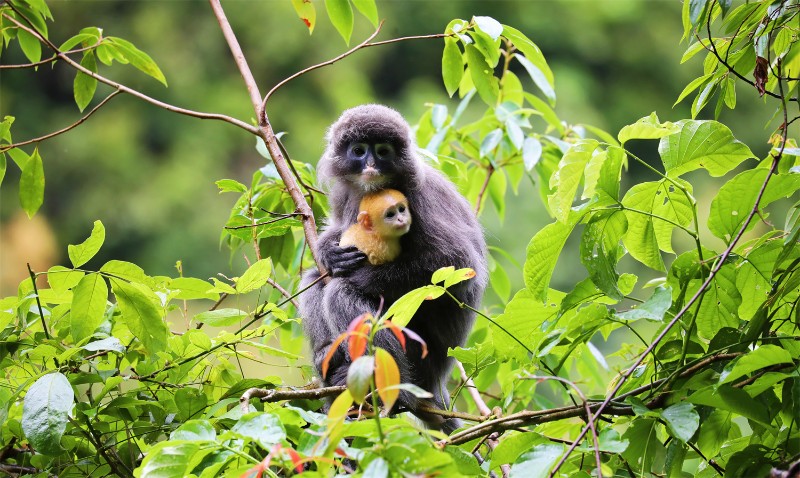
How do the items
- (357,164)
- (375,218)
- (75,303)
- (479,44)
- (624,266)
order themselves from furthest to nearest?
(624,266)
(357,164)
(375,218)
(479,44)
(75,303)

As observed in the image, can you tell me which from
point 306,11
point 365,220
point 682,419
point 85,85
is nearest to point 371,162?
point 365,220

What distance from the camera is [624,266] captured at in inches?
305

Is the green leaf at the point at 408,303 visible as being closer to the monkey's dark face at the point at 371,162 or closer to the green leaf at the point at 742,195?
the green leaf at the point at 742,195

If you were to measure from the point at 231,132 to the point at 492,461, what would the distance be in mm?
9104

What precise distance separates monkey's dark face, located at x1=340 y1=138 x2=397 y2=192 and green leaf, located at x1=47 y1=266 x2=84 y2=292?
94cm

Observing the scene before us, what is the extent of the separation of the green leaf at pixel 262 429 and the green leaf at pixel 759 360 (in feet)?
1.96

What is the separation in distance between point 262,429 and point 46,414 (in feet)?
1.43

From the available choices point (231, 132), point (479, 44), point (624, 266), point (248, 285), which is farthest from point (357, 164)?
point (231, 132)

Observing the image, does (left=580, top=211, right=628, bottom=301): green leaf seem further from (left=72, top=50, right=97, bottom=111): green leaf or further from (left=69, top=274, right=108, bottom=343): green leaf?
(left=72, top=50, right=97, bottom=111): green leaf

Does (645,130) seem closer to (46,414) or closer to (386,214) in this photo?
(386,214)

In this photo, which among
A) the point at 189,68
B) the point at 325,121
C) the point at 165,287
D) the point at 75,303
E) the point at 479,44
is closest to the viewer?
the point at 75,303

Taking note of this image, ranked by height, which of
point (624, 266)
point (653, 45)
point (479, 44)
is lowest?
point (624, 266)

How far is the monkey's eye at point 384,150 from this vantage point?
229cm

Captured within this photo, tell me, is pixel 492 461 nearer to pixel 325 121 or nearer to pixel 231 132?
pixel 325 121
